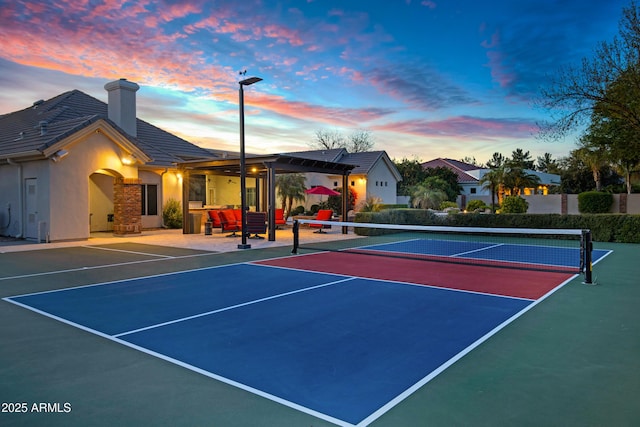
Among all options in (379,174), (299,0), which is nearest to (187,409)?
(299,0)

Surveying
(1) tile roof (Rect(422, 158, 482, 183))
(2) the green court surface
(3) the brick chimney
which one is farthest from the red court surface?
(1) tile roof (Rect(422, 158, 482, 183))

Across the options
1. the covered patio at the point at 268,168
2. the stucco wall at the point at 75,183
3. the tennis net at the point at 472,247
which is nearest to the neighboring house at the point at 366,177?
the tennis net at the point at 472,247

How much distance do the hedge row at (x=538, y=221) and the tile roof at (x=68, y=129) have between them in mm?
11759

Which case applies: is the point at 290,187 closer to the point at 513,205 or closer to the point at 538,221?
the point at 513,205

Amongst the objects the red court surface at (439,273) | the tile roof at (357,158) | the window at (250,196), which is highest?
the tile roof at (357,158)

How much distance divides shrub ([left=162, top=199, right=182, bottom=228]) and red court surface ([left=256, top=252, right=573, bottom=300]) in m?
12.4

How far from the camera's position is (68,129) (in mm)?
18375

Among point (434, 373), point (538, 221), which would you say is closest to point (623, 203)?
point (538, 221)

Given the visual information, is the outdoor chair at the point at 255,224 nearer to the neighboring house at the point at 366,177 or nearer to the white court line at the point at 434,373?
the white court line at the point at 434,373

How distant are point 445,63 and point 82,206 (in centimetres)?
1825

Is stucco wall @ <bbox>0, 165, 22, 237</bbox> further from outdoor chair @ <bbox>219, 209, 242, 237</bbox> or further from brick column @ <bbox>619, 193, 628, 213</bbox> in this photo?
brick column @ <bbox>619, 193, 628, 213</bbox>

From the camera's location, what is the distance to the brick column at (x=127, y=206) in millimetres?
20188

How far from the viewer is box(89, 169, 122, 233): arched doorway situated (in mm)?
22281

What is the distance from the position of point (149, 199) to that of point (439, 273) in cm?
1734
